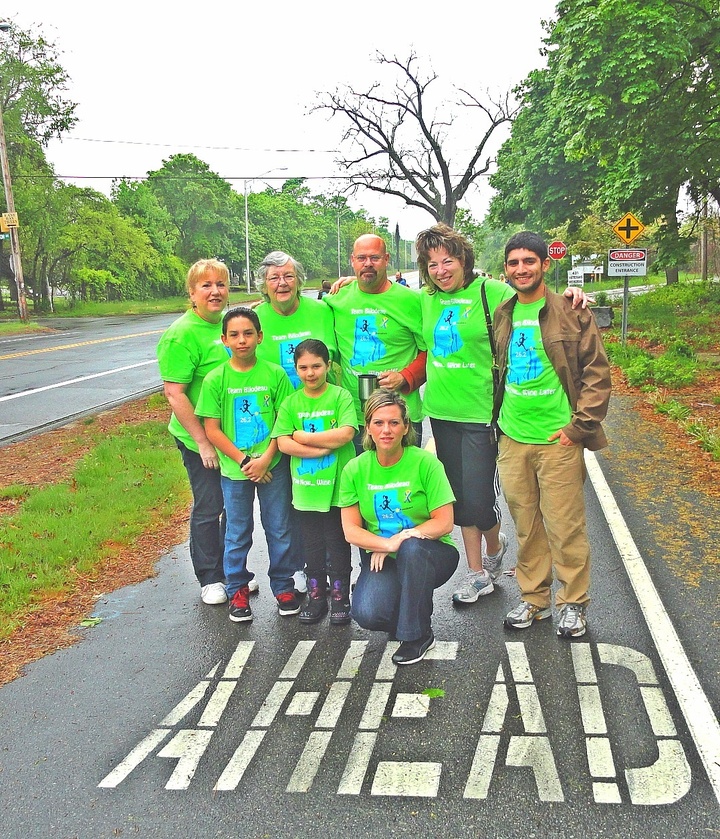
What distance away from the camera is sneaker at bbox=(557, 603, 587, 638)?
3990 millimetres

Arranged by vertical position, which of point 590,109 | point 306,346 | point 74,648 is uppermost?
point 590,109

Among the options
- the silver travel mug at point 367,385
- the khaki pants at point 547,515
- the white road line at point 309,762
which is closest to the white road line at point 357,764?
the white road line at point 309,762

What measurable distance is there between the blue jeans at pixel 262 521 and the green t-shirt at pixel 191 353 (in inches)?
15.8

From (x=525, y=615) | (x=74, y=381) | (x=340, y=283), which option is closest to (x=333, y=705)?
(x=525, y=615)

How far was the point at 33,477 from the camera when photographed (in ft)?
26.2

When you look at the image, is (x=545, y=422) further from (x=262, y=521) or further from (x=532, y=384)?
(x=262, y=521)

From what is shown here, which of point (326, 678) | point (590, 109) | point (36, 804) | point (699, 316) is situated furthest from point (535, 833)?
point (699, 316)

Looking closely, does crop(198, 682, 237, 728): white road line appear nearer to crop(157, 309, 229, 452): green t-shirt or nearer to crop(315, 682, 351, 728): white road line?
crop(315, 682, 351, 728): white road line

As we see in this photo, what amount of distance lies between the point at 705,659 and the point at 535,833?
1.54 m

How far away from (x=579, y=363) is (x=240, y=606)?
2277 millimetres

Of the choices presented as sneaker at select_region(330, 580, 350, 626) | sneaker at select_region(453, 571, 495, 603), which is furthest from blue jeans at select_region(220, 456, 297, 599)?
sneaker at select_region(453, 571, 495, 603)

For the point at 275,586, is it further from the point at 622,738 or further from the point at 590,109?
the point at 590,109

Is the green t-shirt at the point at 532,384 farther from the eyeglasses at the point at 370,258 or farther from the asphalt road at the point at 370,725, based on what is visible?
the asphalt road at the point at 370,725

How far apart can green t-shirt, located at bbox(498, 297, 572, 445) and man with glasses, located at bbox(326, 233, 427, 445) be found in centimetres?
62
